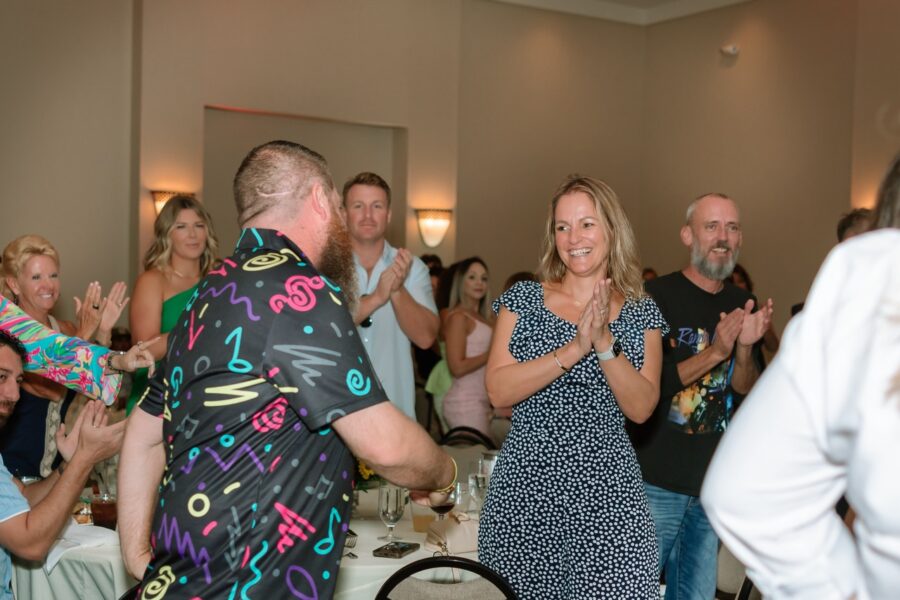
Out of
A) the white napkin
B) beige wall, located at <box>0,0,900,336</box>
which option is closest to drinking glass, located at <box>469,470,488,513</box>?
the white napkin

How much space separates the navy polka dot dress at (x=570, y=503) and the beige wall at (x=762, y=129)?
7111mm

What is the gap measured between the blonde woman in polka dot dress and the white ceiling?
808cm

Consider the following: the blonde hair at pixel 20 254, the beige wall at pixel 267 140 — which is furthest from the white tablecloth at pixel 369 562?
the beige wall at pixel 267 140

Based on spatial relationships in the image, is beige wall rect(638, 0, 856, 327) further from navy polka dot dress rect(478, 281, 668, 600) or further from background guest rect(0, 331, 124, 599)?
background guest rect(0, 331, 124, 599)

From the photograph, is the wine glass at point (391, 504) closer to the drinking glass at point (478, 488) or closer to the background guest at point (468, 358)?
the drinking glass at point (478, 488)

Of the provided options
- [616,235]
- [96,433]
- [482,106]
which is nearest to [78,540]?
[96,433]

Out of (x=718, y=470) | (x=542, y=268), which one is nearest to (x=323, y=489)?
(x=718, y=470)

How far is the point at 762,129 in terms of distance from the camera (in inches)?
381

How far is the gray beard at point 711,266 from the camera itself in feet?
11.6

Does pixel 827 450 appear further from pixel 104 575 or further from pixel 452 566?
pixel 104 575

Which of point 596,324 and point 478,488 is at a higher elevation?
point 596,324

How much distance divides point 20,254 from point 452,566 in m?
2.96

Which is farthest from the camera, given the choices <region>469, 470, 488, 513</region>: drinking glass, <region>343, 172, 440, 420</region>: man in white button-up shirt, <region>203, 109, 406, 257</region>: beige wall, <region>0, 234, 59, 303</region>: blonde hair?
<region>203, 109, 406, 257</region>: beige wall

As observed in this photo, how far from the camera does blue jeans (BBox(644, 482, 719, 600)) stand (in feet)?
11.0
